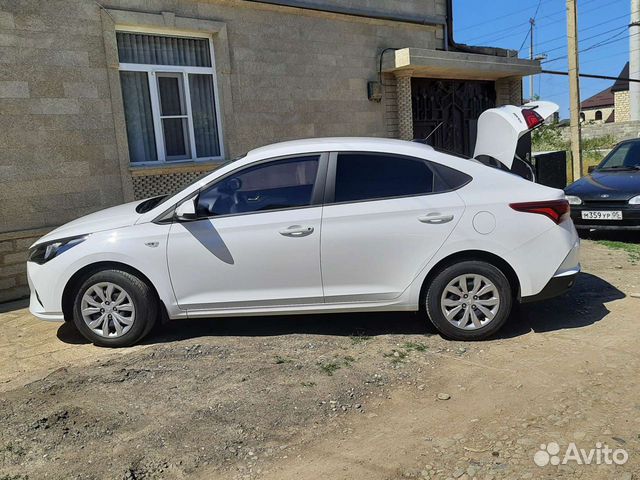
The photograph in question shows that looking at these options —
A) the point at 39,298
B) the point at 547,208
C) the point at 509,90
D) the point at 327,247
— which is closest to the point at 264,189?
the point at 327,247

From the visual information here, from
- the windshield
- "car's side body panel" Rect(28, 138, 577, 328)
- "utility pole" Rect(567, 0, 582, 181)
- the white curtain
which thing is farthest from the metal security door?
"car's side body panel" Rect(28, 138, 577, 328)

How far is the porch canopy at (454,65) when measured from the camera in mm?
10227

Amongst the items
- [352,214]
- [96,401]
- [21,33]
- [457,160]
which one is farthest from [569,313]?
[21,33]

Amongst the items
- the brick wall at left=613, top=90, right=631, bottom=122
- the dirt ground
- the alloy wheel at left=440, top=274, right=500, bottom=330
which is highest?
the brick wall at left=613, top=90, right=631, bottom=122

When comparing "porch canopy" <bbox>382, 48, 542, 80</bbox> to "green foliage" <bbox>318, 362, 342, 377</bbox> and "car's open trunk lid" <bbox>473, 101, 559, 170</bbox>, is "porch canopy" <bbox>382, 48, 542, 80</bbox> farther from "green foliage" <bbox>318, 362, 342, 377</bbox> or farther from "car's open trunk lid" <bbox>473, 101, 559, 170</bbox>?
"green foliage" <bbox>318, 362, 342, 377</bbox>

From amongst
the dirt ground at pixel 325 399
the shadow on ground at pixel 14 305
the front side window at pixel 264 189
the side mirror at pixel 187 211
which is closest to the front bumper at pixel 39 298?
the dirt ground at pixel 325 399

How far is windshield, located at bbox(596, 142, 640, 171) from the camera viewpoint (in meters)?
9.23

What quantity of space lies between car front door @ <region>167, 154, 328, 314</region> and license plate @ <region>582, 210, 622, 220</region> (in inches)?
211

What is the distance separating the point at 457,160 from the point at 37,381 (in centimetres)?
373

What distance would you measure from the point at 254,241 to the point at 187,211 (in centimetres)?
59

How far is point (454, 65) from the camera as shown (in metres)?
10.9

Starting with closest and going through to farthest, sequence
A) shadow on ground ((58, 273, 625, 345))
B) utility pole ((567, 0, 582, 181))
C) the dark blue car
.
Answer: shadow on ground ((58, 273, 625, 345)) < the dark blue car < utility pole ((567, 0, 582, 181))

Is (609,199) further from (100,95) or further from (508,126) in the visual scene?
(100,95)

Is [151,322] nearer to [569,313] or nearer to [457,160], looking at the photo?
[457,160]
